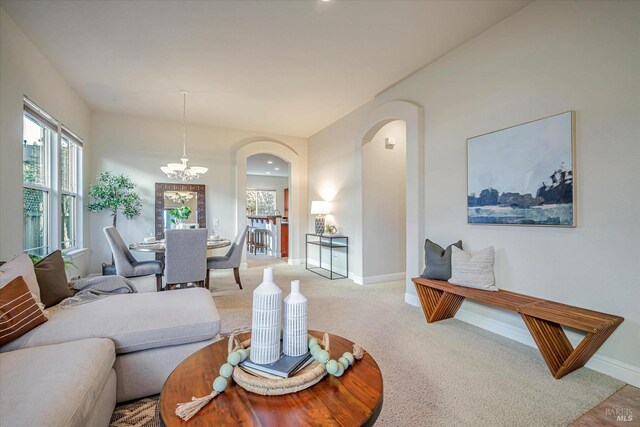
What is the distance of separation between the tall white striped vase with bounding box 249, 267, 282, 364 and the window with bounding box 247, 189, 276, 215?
1168 cm

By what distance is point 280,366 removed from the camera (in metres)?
1.22

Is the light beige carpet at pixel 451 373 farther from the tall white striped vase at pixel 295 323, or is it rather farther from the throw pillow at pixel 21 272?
the throw pillow at pixel 21 272

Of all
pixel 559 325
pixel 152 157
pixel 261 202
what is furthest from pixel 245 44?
pixel 261 202

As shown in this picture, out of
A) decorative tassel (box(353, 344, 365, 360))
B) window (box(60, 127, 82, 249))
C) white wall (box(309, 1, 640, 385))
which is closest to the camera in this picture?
decorative tassel (box(353, 344, 365, 360))

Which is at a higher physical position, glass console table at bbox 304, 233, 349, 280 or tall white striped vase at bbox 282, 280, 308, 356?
tall white striped vase at bbox 282, 280, 308, 356

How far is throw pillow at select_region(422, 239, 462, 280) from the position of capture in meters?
3.10

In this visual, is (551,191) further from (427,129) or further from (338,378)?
(338,378)

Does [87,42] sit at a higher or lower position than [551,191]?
higher

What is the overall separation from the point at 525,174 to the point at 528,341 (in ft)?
4.74

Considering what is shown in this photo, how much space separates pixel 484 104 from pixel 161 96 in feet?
14.3

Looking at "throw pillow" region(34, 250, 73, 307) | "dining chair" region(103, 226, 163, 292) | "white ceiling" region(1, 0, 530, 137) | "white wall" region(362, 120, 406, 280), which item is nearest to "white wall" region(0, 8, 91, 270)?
"white ceiling" region(1, 0, 530, 137)

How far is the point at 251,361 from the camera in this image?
4.13ft

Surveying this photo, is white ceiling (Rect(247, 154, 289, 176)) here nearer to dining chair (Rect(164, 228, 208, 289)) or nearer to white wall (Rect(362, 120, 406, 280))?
white wall (Rect(362, 120, 406, 280))

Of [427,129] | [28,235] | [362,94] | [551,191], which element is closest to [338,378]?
[551,191]
